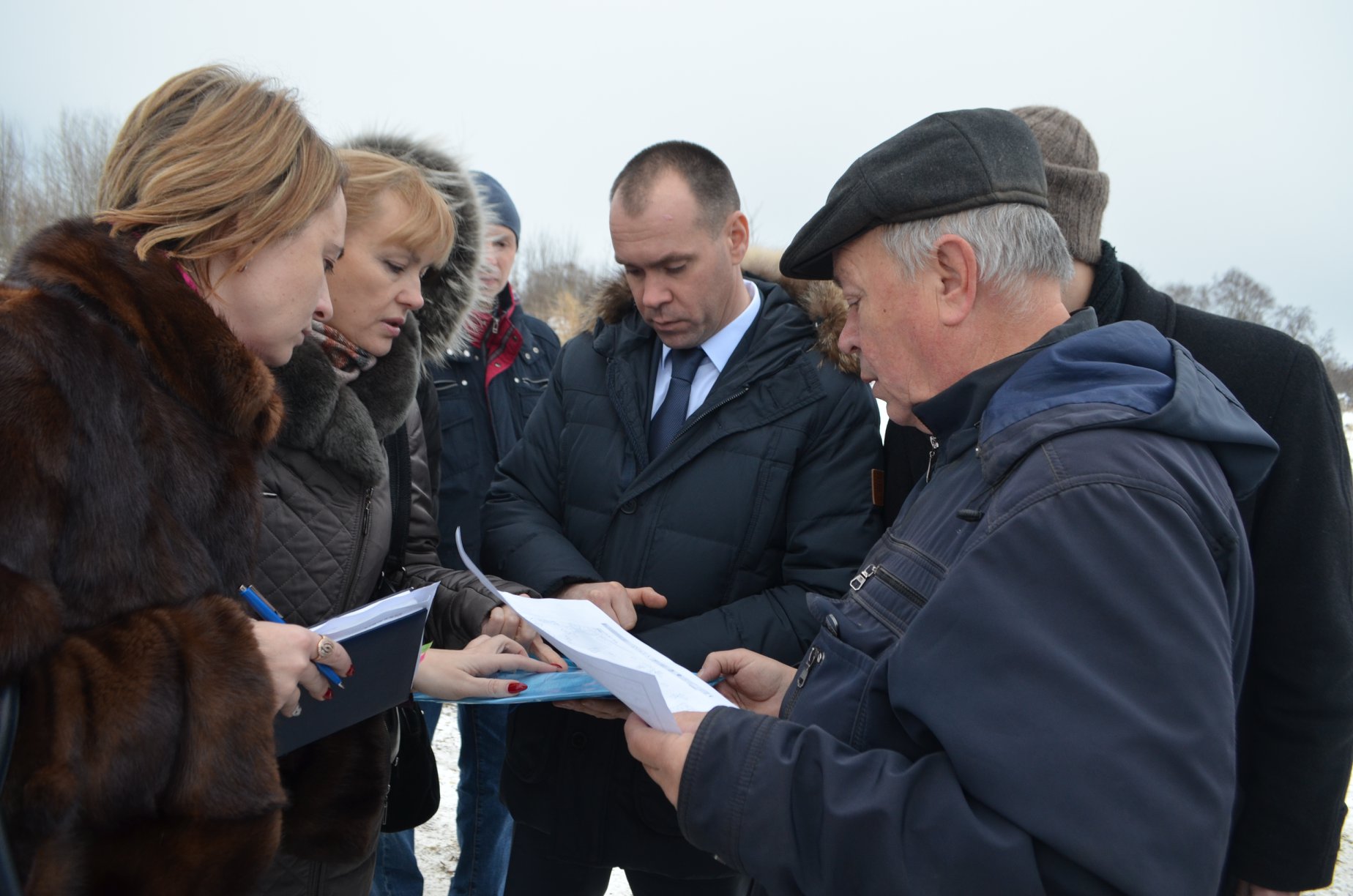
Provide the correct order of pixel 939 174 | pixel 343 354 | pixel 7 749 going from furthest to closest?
1. pixel 343 354
2. pixel 939 174
3. pixel 7 749

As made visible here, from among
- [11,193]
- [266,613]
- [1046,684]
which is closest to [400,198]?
[266,613]

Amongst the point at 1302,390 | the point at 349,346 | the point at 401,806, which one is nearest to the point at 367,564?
the point at 349,346

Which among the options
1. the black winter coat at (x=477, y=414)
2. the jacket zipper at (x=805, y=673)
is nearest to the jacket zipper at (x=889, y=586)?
the jacket zipper at (x=805, y=673)

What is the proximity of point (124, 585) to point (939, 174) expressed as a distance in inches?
55.8

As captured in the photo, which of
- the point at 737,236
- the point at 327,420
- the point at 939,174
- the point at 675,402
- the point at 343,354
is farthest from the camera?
the point at 737,236

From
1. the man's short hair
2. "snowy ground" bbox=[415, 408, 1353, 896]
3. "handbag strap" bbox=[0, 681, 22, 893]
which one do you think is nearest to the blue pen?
"handbag strap" bbox=[0, 681, 22, 893]

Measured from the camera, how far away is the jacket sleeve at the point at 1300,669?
5.83 feet

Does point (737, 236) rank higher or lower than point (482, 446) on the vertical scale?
higher

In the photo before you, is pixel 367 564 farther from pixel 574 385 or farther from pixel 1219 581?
pixel 1219 581

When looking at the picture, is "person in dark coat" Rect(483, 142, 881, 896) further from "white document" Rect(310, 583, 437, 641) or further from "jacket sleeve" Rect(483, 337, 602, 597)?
"white document" Rect(310, 583, 437, 641)

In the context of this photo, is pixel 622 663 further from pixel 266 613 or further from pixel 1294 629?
pixel 1294 629

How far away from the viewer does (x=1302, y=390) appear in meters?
1.89

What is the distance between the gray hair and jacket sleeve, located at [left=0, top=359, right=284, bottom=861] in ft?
4.26

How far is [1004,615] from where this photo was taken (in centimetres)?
115
